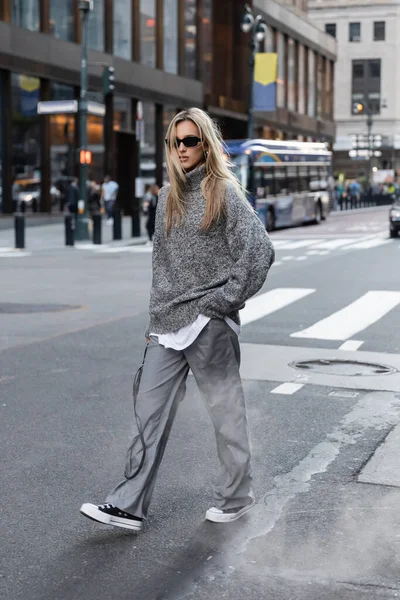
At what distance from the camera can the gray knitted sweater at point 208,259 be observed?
4.66m

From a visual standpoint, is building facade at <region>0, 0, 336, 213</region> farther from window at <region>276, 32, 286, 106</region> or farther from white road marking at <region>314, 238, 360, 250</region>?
white road marking at <region>314, 238, 360, 250</region>

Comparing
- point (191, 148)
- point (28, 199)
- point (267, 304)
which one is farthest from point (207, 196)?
point (28, 199)

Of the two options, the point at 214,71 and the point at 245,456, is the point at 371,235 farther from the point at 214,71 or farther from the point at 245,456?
the point at 245,456

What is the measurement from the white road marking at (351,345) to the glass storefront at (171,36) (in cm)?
3846

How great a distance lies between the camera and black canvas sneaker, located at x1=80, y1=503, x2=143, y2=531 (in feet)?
15.7

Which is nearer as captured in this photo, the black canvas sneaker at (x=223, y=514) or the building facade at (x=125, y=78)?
the black canvas sneaker at (x=223, y=514)

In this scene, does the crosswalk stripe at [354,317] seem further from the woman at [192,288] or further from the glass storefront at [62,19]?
the glass storefront at [62,19]

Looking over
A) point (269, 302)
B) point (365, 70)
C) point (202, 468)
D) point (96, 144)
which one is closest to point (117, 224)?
point (96, 144)

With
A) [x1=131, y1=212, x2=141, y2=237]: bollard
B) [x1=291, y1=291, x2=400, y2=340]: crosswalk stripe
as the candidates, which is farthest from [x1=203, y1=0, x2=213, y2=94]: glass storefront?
[x1=291, y1=291, x2=400, y2=340]: crosswalk stripe

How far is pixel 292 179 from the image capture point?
1593 inches

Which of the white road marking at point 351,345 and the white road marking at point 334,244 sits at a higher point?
the white road marking at point 351,345

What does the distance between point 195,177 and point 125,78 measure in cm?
3956

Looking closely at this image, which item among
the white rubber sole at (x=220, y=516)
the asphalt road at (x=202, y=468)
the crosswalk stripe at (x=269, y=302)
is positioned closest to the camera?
the asphalt road at (x=202, y=468)

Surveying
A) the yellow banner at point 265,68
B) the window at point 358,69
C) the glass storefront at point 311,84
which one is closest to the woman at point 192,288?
the yellow banner at point 265,68
